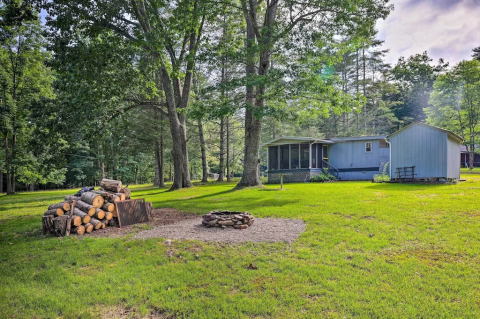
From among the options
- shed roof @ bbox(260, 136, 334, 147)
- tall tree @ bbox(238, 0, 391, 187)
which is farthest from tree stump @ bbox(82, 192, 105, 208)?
shed roof @ bbox(260, 136, 334, 147)

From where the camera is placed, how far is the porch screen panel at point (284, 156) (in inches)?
835

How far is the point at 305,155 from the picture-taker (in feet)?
67.2

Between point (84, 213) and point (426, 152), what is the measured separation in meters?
15.7

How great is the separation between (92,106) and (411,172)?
53.5 ft

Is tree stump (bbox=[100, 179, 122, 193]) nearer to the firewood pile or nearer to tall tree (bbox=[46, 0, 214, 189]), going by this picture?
the firewood pile

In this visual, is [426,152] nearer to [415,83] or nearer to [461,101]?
[461,101]

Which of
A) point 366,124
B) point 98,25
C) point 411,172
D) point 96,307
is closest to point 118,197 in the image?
point 96,307

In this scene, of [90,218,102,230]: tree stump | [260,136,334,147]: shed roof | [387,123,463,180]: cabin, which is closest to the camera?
[90,218,102,230]: tree stump

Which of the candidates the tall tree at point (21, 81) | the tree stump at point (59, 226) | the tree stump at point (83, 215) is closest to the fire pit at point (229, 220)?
the tree stump at point (83, 215)

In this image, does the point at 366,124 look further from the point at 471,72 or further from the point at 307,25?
the point at 307,25

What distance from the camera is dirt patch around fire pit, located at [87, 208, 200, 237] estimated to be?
585 cm

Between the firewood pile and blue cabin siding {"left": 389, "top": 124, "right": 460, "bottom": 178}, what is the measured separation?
47.6 feet

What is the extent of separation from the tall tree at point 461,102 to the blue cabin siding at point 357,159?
13228mm

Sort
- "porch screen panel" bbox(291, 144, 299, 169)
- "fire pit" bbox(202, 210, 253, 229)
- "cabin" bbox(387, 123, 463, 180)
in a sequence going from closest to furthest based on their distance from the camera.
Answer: "fire pit" bbox(202, 210, 253, 229) < "cabin" bbox(387, 123, 463, 180) < "porch screen panel" bbox(291, 144, 299, 169)
